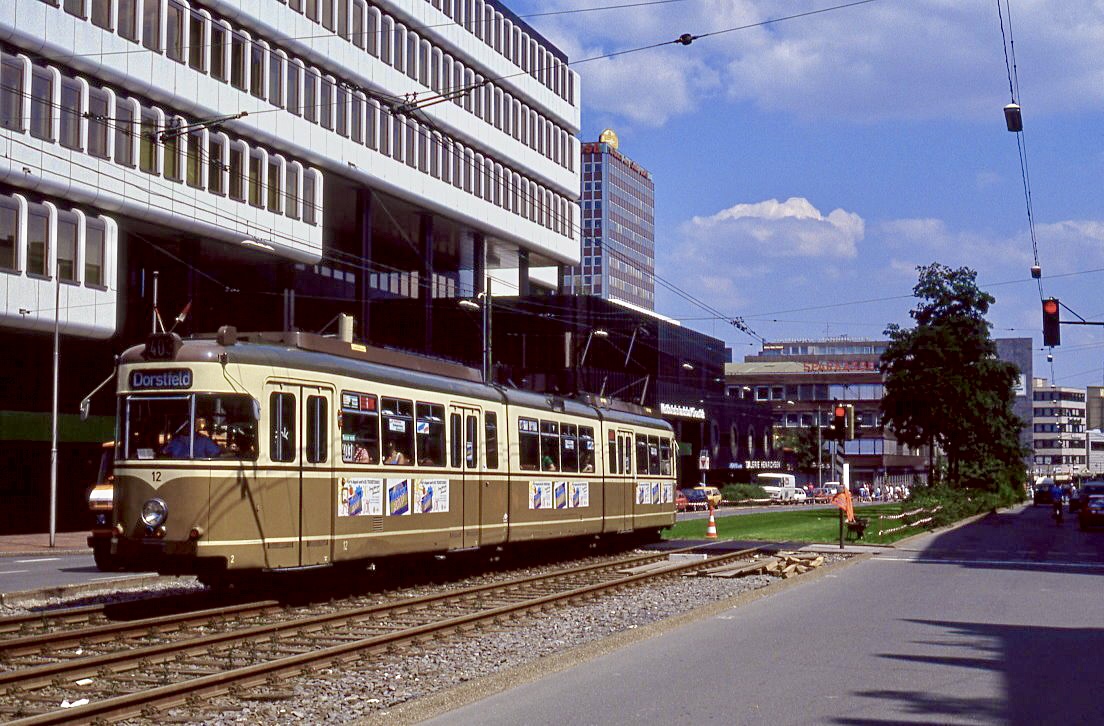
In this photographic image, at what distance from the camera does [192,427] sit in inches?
645

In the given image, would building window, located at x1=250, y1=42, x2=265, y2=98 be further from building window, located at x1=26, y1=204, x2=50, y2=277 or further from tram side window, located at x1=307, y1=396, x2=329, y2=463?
tram side window, located at x1=307, y1=396, x2=329, y2=463

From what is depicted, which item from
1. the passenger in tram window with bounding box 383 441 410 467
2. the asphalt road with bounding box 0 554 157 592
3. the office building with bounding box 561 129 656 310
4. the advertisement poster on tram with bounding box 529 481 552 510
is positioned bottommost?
the asphalt road with bounding box 0 554 157 592

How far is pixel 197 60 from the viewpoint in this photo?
144ft

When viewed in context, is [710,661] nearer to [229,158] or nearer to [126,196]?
[126,196]

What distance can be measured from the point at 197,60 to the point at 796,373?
125926mm

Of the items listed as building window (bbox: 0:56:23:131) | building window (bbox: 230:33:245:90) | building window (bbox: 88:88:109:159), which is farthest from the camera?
building window (bbox: 230:33:245:90)

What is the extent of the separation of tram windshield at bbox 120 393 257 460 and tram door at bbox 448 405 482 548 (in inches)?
200

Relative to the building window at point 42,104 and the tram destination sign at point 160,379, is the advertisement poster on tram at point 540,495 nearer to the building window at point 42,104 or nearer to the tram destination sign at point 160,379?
the tram destination sign at point 160,379

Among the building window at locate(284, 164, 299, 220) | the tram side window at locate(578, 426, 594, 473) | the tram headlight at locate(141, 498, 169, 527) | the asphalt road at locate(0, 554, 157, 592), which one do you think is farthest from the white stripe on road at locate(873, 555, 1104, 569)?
the building window at locate(284, 164, 299, 220)

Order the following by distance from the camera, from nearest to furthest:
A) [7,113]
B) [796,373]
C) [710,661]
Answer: [710,661], [7,113], [796,373]

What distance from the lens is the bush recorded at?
9444cm

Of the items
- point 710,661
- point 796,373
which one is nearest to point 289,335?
point 710,661

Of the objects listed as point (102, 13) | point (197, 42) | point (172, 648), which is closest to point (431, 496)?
point (172, 648)

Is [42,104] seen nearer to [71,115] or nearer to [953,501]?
[71,115]
